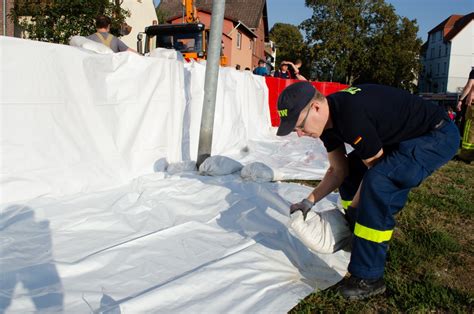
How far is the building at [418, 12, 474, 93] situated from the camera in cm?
5675

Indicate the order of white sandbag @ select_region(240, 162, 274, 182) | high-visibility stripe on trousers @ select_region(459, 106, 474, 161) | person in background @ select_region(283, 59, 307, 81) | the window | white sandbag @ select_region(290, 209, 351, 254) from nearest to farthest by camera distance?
white sandbag @ select_region(290, 209, 351, 254)
white sandbag @ select_region(240, 162, 274, 182)
high-visibility stripe on trousers @ select_region(459, 106, 474, 161)
person in background @ select_region(283, 59, 307, 81)
the window

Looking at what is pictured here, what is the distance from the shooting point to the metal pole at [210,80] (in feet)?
17.1

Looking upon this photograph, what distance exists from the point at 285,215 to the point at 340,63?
3435 centimetres

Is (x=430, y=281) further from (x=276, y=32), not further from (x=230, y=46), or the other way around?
(x=276, y=32)

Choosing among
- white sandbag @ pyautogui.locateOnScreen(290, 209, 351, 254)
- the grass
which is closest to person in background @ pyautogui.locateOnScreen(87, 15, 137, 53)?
white sandbag @ pyautogui.locateOnScreen(290, 209, 351, 254)

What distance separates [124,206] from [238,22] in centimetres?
2778

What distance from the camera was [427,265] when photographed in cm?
272

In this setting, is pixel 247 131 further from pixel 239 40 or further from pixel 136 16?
pixel 239 40

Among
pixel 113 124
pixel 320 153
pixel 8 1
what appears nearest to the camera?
pixel 113 124

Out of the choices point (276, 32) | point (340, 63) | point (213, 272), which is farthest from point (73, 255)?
point (276, 32)

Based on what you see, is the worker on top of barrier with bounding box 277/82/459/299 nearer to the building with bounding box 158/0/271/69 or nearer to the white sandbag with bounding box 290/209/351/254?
the white sandbag with bounding box 290/209/351/254

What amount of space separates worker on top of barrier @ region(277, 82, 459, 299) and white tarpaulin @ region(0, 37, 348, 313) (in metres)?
0.40

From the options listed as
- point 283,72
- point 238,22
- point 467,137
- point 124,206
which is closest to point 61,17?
point 283,72

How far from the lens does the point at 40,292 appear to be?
2205 millimetres
